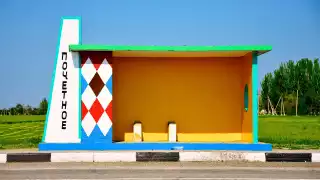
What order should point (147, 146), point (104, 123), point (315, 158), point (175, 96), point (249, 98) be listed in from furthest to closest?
point (175, 96)
point (249, 98)
point (104, 123)
point (147, 146)
point (315, 158)

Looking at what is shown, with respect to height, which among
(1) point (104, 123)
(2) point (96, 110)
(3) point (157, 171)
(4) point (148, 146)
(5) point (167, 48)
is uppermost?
(5) point (167, 48)

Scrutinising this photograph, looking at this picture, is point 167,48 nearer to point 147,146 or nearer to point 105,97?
point 105,97

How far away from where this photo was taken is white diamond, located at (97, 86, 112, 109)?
12.1m

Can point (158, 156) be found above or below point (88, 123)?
below

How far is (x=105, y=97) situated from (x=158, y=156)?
2227 mm

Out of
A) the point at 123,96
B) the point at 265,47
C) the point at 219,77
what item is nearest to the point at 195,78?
the point at 219,77

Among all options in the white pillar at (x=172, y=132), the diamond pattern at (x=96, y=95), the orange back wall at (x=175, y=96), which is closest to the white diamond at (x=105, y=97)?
the diamond pattern at (x=96, y=95)

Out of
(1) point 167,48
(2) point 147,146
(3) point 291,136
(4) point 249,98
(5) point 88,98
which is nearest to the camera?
(1) point 167,48

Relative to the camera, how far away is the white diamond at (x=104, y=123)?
12031 millimetres

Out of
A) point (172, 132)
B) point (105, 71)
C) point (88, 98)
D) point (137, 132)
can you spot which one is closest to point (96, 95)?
point (88, 98)

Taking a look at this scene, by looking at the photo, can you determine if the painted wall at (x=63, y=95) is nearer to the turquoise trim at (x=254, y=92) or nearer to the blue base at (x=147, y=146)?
the blue base at (x=147, y=146)

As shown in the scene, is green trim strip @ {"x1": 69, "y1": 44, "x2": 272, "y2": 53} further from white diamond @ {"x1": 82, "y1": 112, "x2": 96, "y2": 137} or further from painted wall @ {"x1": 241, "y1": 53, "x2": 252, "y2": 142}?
white diamond @ {"x1": 82, "y1": 112, "x2": 96, "y2": 137}

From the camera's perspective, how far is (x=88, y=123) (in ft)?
39.7

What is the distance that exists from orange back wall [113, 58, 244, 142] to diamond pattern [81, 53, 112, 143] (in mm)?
2016
